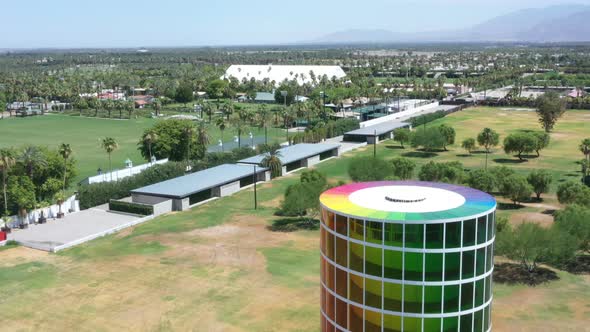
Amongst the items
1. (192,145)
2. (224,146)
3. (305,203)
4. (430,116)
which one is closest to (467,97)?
(430,116)

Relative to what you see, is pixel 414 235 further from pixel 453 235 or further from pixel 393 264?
pixel 453 235

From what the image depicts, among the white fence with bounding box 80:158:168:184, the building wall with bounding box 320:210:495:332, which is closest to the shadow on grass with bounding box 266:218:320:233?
the white fence with bounding box 80:158:168:184

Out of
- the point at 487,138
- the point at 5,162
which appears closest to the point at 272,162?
the point at 5,162

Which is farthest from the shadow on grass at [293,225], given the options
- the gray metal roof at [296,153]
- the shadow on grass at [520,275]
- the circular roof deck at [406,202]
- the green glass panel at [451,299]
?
the green glass panel at [451,299]

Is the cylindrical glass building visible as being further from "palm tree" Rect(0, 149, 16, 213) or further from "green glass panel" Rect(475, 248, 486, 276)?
"palm tree" Rect(0, 149, 16, 213)

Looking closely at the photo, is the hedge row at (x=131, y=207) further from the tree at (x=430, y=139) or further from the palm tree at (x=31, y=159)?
the tree at (x=430, y=139)

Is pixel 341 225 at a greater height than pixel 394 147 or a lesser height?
greater
